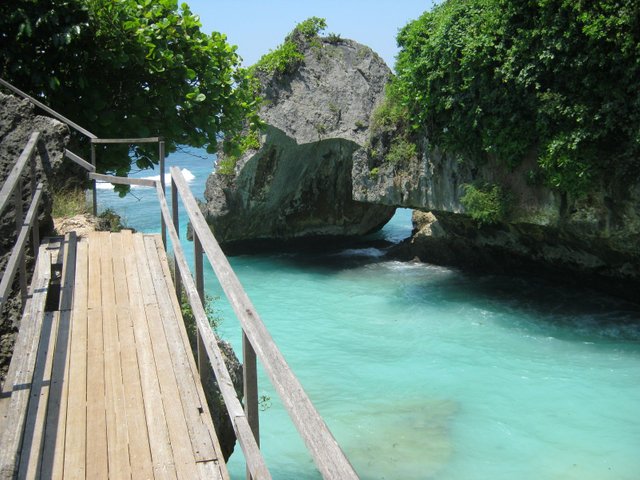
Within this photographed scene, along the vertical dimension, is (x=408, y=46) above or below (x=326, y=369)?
above

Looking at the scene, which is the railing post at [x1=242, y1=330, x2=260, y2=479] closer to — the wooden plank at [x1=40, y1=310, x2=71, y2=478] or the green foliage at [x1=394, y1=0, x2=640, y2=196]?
the wooden plank at [x1=40, y1=310, x2=71, y2=478]

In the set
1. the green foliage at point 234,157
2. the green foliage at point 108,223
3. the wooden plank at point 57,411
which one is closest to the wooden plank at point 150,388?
the wooden plank at point 57,411

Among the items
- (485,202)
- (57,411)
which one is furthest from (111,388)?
(485,202)

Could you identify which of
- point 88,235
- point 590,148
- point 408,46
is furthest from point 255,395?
point 408,46

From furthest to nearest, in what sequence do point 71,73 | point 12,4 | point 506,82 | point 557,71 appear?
point 506,82 → point 557,71 → point 71,73 → point 12,4

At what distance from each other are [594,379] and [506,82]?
5606mm

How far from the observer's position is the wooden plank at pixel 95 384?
3686mm

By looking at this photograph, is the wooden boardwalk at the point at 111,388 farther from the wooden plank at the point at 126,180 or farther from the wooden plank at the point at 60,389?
the wooden plank at the point at 126,180

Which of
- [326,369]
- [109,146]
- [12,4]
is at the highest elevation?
[12,4]

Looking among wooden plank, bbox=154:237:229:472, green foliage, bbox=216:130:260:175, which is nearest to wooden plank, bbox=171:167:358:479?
wooden plank, bbox=154:237:229:472

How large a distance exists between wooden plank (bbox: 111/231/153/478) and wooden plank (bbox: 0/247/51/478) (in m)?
0.57

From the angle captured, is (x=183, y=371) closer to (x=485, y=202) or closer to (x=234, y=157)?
(x=485, y=202)

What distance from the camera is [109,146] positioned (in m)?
11.2

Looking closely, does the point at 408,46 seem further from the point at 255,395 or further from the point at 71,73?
the point at 255,395
